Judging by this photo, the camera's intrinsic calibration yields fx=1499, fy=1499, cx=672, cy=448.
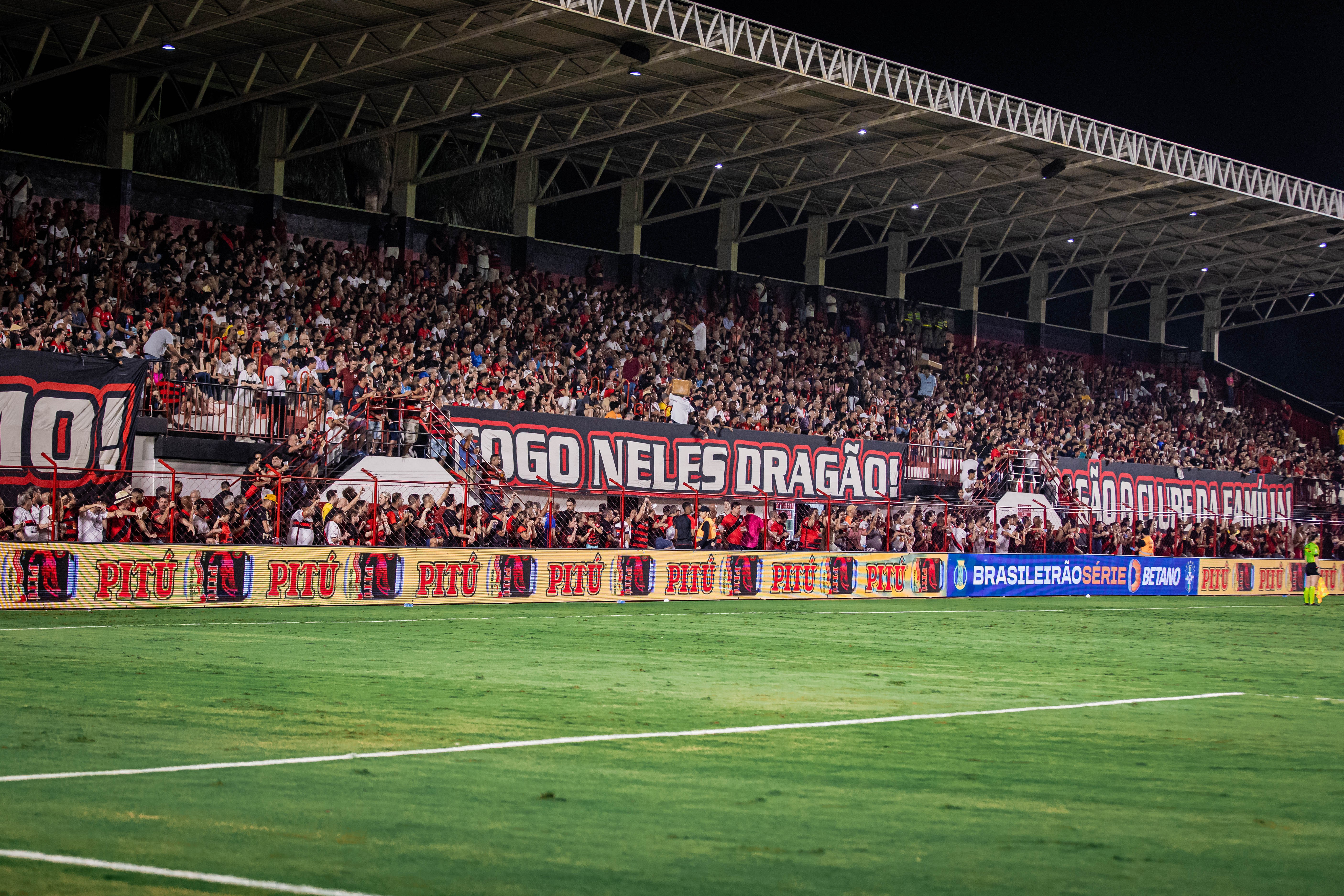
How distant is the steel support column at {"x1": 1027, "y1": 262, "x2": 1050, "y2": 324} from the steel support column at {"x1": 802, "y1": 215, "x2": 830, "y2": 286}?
1198 centimetres

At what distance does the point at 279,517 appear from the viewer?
948 inches

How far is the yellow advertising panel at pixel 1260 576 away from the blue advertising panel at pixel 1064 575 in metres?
0.63

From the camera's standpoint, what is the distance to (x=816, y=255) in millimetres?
49812

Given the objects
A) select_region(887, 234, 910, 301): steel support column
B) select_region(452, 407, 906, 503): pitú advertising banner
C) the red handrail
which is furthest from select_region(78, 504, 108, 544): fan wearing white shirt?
select_region(887, 234, 910, 301): steel support column

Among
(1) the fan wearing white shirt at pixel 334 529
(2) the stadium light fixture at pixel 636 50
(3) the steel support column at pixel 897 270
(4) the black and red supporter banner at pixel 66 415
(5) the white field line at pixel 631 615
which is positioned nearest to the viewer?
(5) the white field line at pixel 631 615

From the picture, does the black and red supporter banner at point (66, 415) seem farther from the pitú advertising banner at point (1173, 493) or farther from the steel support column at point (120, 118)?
the pitú advertising banner at point (1173, 493)

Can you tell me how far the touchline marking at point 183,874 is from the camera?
206 inches

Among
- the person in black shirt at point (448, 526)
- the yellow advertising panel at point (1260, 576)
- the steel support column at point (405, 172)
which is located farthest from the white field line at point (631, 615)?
the steel support column at point (405, 172)

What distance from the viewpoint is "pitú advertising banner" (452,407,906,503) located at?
31.9 metres

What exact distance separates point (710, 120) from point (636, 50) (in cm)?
794

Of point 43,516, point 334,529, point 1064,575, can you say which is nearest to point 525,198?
point 1064,575

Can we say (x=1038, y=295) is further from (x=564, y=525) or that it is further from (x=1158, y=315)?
(x=564, y=525)

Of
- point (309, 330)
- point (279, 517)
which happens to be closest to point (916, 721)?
point (279, 517)

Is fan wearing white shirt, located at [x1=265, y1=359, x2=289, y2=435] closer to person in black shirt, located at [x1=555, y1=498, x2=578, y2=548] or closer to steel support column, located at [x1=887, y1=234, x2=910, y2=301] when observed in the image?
person in black shirt, located at [x1=555, y1=498, x2=578, y2=548]
